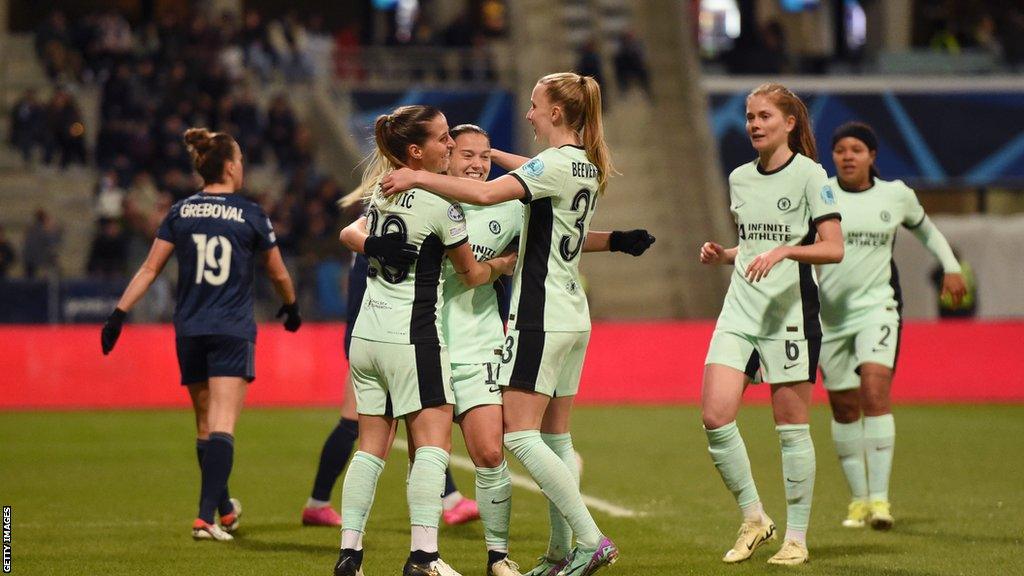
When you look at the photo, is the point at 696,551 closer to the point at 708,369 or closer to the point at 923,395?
the point at 708,369

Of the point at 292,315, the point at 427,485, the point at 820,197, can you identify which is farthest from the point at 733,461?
the point at 292,315

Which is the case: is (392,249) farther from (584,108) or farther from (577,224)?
(584,108)

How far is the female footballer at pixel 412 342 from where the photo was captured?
583cm

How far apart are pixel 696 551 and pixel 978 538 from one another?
1.58 metres

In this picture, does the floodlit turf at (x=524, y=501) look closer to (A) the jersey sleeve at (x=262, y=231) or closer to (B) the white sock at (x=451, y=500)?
(B) the white sock at (x=451, y=500)

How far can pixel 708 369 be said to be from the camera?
6965mm

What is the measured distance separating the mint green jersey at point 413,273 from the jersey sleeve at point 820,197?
5.92ft

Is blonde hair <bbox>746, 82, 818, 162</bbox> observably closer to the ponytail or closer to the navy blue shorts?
the ponytail

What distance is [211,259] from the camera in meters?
7.63

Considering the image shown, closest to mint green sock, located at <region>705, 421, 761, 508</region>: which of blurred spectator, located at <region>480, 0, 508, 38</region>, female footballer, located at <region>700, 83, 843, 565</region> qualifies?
female footballer, located at <region>700, 83, 843, 565</region>

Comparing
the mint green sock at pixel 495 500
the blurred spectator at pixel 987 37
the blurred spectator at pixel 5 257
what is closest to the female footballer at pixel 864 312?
the mint green sock at pixel 495 500

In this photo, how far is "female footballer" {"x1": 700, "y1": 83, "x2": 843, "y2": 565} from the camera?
6781mm

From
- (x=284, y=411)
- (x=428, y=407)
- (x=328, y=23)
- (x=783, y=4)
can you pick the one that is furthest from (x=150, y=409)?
(x=783, y=4)

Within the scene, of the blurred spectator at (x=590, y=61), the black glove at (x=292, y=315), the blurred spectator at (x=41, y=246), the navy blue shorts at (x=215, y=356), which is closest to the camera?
the navy blue shorts at (x=215, y=356)
